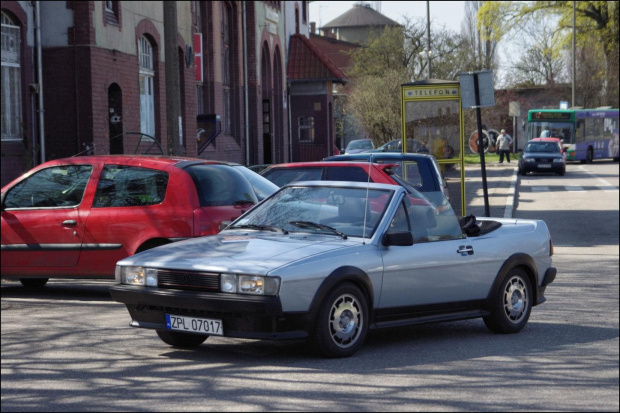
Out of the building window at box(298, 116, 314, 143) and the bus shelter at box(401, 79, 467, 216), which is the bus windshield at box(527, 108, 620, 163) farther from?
the bus shelter at box(401, 79, 467, 216)

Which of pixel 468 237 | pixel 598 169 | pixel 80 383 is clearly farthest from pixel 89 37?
pixel 598 169

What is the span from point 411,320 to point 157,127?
61.9 ft

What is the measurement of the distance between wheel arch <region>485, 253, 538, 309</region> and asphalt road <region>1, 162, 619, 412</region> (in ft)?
1.17

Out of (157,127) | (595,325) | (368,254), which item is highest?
(157,127)

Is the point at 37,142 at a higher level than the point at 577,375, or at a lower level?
higher

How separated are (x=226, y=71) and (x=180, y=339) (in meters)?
28.5

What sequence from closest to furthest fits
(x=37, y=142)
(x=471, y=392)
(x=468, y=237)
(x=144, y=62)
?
(x=471, y=392)
(x=468, y=237)
(x=37, y=142)
(x=144, y=62)

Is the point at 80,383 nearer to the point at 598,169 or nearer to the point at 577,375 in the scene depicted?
the point at 577,375

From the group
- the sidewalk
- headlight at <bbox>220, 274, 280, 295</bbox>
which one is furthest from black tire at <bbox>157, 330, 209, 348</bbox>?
the sidewalk

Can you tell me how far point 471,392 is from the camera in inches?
276

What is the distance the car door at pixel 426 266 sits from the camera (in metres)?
8.85

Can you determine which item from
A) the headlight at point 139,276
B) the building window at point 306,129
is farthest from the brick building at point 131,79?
the headlight at point 139,276

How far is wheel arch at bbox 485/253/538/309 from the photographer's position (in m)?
9.71

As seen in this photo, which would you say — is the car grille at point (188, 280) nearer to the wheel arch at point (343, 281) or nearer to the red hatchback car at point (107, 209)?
the wheel arch at point (343, 281)
